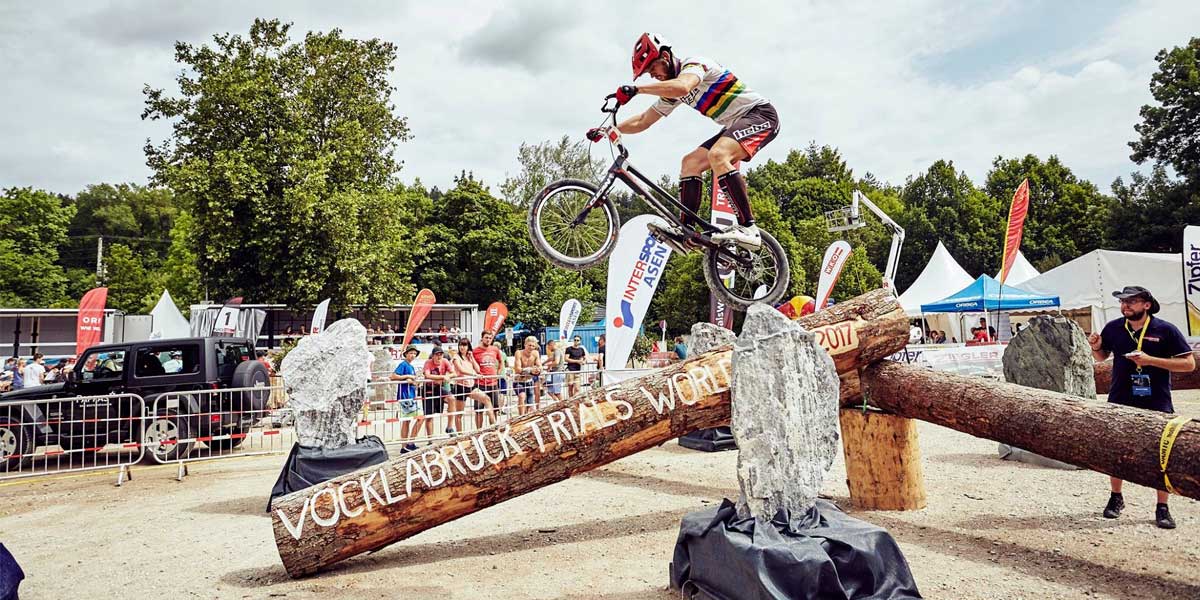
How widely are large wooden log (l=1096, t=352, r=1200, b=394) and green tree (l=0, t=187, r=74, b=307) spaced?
47.9 meters

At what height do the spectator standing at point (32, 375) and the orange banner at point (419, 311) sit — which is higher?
the orange banner at point (419, 311)

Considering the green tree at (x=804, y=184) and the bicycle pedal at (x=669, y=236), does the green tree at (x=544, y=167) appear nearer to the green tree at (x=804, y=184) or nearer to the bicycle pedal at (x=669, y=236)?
the green tree at (x=804, y=184)

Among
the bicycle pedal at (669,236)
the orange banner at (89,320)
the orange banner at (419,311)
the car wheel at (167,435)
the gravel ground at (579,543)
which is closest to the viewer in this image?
the gravel ground at (579,543)

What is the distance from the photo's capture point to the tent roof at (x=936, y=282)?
2383 centimetres

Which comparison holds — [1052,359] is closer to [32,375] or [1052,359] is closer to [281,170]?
[32,375]

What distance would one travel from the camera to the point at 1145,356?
539 centimetres

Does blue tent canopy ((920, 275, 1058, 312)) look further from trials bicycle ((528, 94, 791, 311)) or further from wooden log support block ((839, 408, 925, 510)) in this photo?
trials bicycle ((528, 94, 791, 311))

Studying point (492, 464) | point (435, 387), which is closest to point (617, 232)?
point (492, 464)

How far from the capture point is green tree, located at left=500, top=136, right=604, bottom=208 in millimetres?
38875

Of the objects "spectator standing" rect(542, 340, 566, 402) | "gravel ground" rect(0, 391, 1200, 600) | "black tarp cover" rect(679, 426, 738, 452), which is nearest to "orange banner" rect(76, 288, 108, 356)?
"gravel ground" rect(0, 391, 1200, 600)

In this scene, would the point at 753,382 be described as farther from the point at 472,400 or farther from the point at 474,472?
the point at 472,400

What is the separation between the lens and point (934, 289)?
24.1 metres

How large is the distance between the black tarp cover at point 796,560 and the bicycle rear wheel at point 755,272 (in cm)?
219

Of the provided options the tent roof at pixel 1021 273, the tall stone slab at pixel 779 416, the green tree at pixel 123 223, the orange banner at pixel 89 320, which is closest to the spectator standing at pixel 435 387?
the tall stone slab at pixel 779 416
